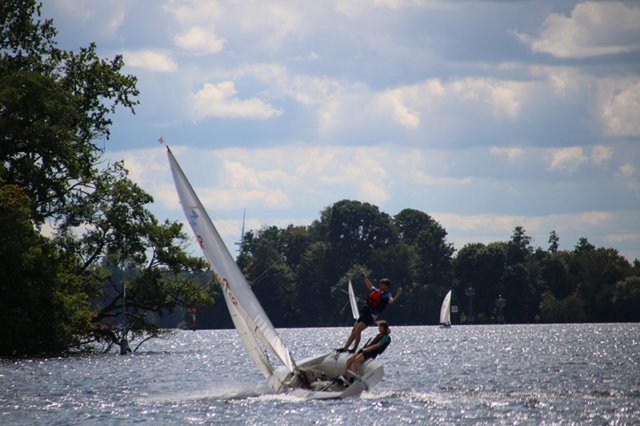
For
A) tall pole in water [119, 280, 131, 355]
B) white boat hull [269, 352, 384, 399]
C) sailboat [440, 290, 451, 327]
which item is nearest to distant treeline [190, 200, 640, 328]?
sailboat [440, 290, 451, 327]

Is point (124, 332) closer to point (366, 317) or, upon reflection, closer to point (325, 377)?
point (325, 377)

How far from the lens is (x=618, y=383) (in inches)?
1553

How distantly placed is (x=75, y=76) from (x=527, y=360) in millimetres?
26876

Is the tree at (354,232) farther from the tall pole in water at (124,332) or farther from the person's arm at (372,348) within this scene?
the person's arm at (372,348)

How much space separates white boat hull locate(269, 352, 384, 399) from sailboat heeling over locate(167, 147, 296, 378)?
88 centimetres

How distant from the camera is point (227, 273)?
32344 mm

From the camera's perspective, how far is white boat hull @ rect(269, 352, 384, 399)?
1300 inches

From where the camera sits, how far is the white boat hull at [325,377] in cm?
3303

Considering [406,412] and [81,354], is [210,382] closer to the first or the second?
[406,412]

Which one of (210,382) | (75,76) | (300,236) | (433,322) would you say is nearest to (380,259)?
(433,322)

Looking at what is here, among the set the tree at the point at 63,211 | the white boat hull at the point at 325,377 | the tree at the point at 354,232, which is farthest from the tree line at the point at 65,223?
the tree at the point at 354,232

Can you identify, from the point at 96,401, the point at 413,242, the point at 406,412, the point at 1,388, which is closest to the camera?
the point at 406,412

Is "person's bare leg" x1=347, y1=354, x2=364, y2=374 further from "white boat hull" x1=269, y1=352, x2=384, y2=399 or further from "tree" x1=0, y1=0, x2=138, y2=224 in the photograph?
"tree" x1=0, y1=0, x2=138, y2=224

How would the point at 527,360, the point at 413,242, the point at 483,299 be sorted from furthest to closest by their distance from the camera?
the point at 413,242
the point at 483,299
the point at 527,360
